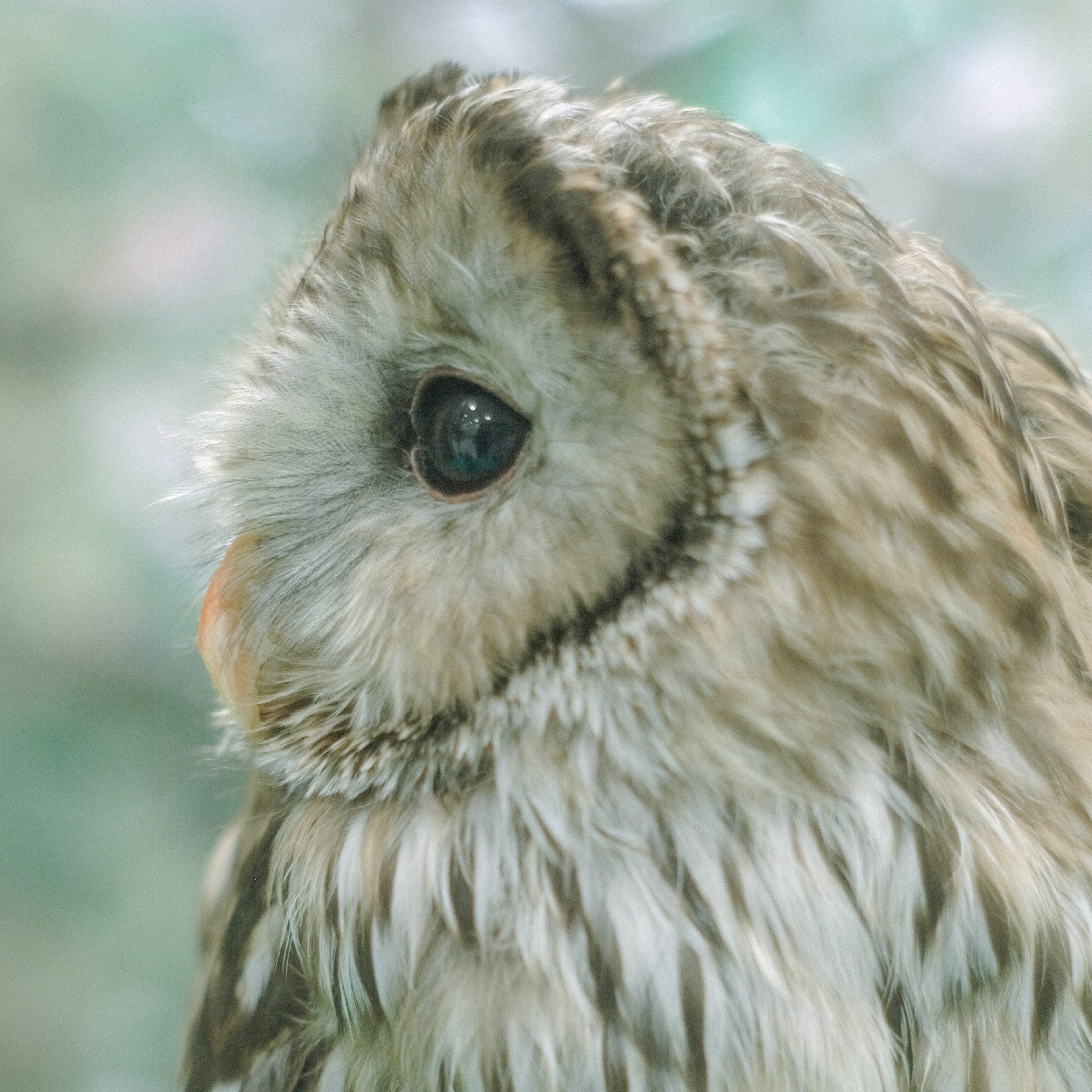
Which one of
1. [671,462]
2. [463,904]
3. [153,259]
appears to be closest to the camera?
[671,462]

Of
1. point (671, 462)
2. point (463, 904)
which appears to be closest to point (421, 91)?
point (671, 462)

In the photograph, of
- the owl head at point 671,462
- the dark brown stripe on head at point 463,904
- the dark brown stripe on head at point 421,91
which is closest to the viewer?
the owl head at point 671,462

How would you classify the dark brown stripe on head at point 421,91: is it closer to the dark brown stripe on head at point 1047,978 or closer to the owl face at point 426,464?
the owl face at point 426,464

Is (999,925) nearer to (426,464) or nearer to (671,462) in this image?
(671,462)

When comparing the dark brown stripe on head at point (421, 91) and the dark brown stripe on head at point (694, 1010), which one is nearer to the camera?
the dark brown stripe on head at point (694, 1010)

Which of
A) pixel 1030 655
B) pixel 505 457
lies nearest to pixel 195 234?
pixel 505 457

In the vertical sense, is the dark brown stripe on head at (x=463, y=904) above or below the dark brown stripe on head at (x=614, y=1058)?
above

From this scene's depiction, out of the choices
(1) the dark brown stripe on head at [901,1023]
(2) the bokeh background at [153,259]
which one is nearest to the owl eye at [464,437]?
(1) the dark brown stripe on head at [901,1023]

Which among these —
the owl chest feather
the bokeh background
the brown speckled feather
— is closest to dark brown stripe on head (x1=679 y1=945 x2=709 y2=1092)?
the owl chest feather

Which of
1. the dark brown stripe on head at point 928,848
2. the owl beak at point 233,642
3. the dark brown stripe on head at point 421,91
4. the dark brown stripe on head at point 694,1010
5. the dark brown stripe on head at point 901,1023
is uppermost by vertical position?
the dark brown stripe on head at point 421,91
